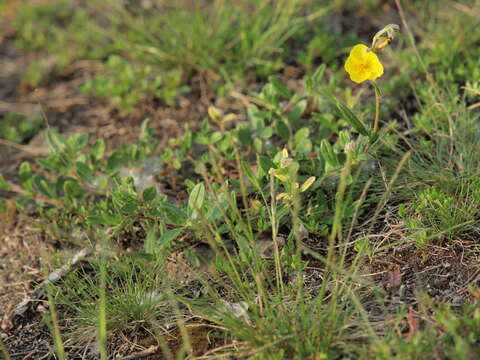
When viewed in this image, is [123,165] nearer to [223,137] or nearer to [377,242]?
[223,137]

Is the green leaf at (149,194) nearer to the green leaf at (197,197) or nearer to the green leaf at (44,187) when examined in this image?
the green leaf at (197,197)

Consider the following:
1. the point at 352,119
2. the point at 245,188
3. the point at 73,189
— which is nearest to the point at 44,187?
the point at 73,189

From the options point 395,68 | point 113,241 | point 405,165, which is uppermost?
point 395,68

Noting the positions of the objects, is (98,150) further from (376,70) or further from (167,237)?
(376,70)

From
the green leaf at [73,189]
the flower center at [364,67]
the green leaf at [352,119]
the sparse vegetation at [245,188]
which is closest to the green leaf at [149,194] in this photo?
the sparse vegetation at [245,188]

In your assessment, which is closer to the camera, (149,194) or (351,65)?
(351,65)

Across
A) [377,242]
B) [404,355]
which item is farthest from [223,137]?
[404,355]

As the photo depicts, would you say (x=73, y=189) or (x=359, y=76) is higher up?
(x=359, y=76)

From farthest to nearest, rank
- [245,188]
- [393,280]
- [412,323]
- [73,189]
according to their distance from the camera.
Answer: [73,189] → [245,188] → [393,280] → [412,323]
